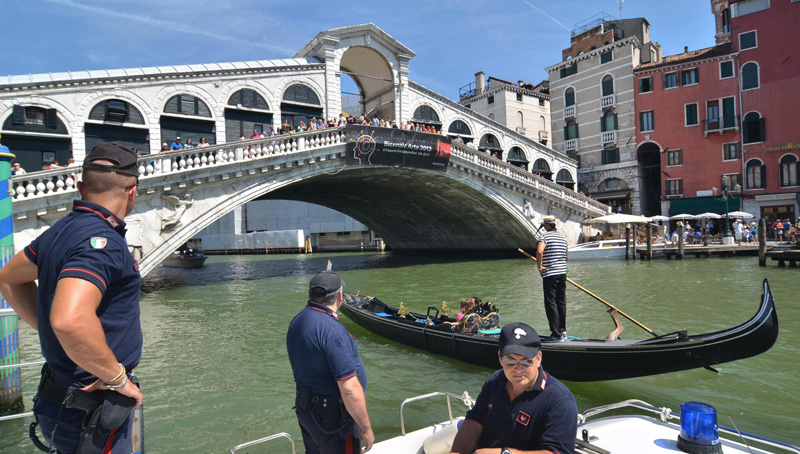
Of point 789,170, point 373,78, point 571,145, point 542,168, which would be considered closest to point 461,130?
point 373,78

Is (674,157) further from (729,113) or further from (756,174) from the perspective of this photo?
(756,174)

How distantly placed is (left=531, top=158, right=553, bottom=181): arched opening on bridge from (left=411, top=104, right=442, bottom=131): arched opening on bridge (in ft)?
22.8

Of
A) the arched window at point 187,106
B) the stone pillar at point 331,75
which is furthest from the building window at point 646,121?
the arched window at point 187,106

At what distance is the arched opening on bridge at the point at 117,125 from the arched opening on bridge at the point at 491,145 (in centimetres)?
1604

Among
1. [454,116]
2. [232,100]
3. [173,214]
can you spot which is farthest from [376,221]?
[173,214]

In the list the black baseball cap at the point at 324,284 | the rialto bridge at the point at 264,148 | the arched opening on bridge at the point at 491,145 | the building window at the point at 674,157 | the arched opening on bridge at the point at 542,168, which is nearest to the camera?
the black baseball cap at the point at 324,284

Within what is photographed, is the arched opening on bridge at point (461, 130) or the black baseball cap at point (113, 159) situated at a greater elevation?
the arched opening on bridge at point (461, 130)

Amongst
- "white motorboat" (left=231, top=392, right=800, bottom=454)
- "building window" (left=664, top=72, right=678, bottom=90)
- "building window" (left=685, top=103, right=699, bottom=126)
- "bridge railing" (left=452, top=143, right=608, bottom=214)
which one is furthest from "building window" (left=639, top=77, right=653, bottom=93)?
"white motorboat" (left=231, top=392, right=800, bottom=454)

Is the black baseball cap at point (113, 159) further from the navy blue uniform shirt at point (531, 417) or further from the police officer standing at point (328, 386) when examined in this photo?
the navy blue uniform shirt at point (531, 417)

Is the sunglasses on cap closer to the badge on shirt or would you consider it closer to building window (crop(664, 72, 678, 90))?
the badge on shirt

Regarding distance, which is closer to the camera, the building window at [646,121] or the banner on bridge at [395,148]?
the banner on bridge at [395,148]

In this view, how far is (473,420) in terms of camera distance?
2.47 meters

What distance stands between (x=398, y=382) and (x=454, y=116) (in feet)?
65.1

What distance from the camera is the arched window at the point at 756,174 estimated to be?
77.4ft
